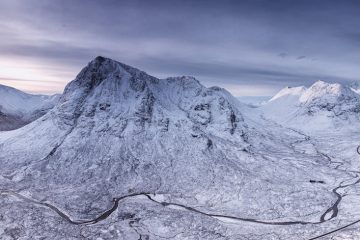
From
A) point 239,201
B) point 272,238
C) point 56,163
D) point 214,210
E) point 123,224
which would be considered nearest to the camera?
point 272,238

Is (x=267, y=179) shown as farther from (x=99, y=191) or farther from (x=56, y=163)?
(x=56, y=163)

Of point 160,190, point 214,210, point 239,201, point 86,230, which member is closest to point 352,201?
point 239,201

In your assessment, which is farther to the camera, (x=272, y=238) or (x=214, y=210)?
(x=214, y=210)

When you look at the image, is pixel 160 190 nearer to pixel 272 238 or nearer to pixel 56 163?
pixel 56 163

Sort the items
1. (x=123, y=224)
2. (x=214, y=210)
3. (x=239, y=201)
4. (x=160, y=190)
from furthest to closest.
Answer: (x=160, y=190)
(x=239, y=201)
(x=214, y=210)
(x=123, y=224)

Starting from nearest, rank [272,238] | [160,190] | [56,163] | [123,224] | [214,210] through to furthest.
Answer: [272,238], [123,224], [214,210], [160,190], [56,163]

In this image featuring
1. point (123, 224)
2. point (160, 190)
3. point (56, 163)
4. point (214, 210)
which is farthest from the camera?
point (56, 163)

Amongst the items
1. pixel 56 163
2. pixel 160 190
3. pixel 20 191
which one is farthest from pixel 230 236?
pixel 56 163

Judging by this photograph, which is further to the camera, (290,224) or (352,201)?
(352,201)
